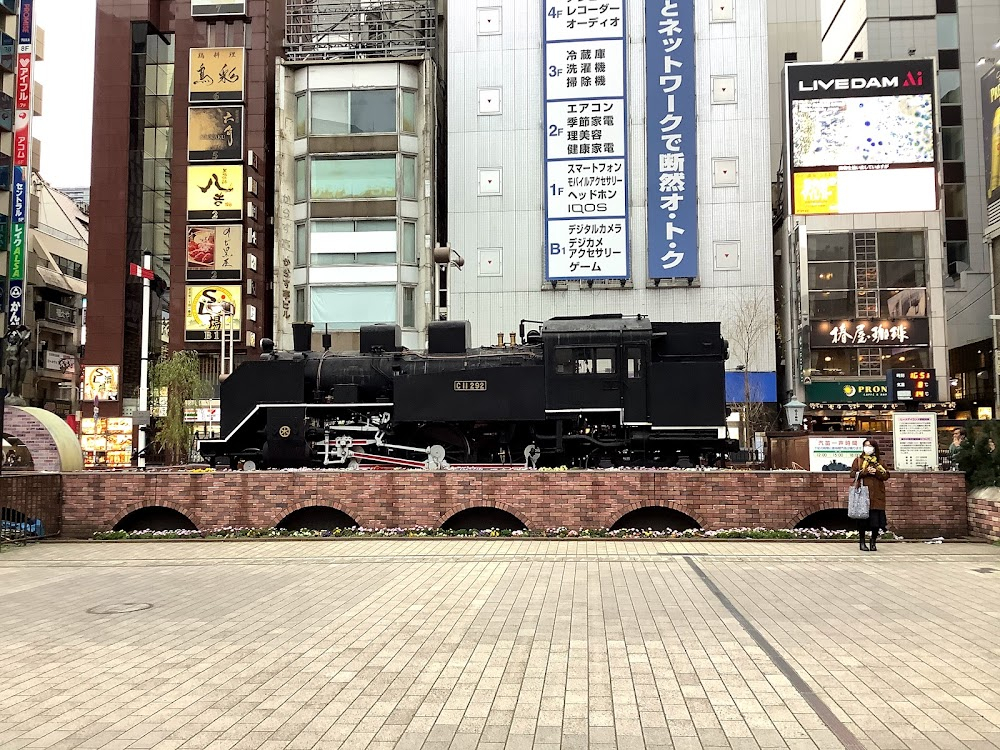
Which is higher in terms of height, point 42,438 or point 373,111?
point 373,111

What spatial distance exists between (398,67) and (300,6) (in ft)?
25.8

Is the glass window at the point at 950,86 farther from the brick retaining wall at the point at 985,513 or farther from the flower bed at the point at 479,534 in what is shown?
the flower bed at the point at 479,534

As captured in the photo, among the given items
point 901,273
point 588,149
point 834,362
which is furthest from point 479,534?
point 901,273

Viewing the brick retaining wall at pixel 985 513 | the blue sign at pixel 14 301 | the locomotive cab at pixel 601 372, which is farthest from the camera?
the blue sign at pixel 14 301

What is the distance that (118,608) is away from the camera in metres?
8.91

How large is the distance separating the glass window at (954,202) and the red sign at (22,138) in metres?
52.5

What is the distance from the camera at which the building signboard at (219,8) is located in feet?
136

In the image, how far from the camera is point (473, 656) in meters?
6.68

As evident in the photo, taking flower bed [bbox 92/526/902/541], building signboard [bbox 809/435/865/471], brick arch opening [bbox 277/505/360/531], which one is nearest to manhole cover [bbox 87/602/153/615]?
flower bed [bbox 92/526/902/541]

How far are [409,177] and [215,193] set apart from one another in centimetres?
972

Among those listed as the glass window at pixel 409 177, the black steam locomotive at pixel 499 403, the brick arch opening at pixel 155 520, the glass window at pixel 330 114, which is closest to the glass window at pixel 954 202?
the glass window at pixel 409 177

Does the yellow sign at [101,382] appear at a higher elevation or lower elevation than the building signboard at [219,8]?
lower

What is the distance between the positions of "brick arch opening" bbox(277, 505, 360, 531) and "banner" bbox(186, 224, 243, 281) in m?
26.0

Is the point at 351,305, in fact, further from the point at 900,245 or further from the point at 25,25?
the point at 900,245
